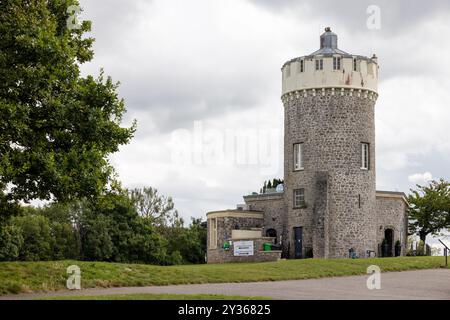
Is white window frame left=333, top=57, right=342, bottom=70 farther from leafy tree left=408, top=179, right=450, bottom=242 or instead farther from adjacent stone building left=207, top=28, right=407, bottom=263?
leafy tree left=408, top=179, right=450, bottom=242

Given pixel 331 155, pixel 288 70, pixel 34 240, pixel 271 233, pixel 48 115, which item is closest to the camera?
pixel 48 115

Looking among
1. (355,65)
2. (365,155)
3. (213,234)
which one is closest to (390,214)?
(365,155)

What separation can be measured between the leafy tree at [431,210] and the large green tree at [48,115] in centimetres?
4112

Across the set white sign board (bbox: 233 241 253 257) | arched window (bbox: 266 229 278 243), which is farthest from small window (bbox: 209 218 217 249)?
arched window (bbox: 266 229 278 243)

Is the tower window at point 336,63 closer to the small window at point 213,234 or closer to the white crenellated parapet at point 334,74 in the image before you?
the white crenellated parapet at point 334,74

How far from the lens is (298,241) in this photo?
1789 inches

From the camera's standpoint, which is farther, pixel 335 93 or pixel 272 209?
pixel 272 209

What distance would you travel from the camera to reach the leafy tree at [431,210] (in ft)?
194

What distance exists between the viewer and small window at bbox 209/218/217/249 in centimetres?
4753

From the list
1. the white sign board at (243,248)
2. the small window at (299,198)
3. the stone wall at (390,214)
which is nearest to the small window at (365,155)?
the stone wall at (390,214)

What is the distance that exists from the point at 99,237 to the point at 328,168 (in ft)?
69.3

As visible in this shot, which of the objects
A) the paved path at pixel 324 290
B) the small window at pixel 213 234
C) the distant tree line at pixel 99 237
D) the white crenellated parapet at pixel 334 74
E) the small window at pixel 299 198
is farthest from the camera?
the distant tree line at pixel 99 237

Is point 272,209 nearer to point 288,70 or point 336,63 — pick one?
point 288,70
